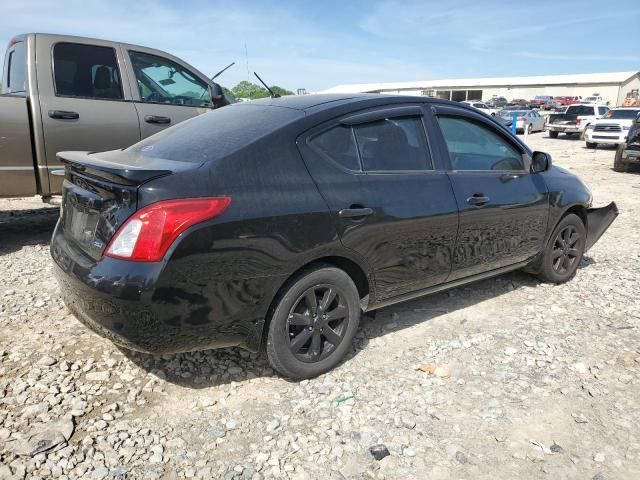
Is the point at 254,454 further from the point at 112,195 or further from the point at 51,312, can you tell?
the point at 51,312

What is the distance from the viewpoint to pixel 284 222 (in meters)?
2.63

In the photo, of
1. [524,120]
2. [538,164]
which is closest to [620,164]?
[538,164]

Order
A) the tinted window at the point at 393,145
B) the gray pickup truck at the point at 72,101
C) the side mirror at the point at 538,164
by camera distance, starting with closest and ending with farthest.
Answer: the tinted window at the point at 393,145 → the side mirror at the point at 538,164 → the gray pickup truck at the point at 72,101

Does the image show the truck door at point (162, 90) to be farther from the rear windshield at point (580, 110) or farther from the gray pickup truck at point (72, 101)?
the rear windshield at point (580, 110)

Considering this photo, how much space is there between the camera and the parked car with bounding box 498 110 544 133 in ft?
89.5

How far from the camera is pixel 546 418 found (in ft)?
8.93

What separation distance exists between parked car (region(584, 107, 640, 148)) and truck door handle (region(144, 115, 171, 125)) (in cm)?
1798

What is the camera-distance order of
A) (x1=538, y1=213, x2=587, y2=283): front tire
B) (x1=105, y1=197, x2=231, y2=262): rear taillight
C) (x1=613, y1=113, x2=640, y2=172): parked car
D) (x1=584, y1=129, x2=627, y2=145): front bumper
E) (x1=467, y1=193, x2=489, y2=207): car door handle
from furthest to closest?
1. (x1=584, y1=129, x2=627, y2=145): front bumper
2. (x1=613, y1=113, x2=640, y2=172): parked car
3. (x1=538, y1=213, x2=587, y2=283): front tire
4. (x1=467, y1=193, x2=489, y2=207): car door handle
5. (x1=105, y1=197, x2=231, y2=262): rear taillight

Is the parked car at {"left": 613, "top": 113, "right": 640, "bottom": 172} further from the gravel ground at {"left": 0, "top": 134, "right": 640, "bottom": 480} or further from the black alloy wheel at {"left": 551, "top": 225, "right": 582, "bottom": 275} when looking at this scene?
the gravel ground at {"left": 0, "top": 134, "right": 640, "bottom": 480}

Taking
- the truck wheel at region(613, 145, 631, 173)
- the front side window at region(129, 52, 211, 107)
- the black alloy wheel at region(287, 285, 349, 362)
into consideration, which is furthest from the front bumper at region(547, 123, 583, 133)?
the black alloy wheel at region(287, 285, 349, 362)

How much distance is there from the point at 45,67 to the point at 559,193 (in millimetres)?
5027

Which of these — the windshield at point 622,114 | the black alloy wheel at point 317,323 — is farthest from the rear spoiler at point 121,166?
the windshield at point 622,114

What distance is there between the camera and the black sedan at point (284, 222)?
2.38m

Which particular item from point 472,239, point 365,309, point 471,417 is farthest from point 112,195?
point 472,239
